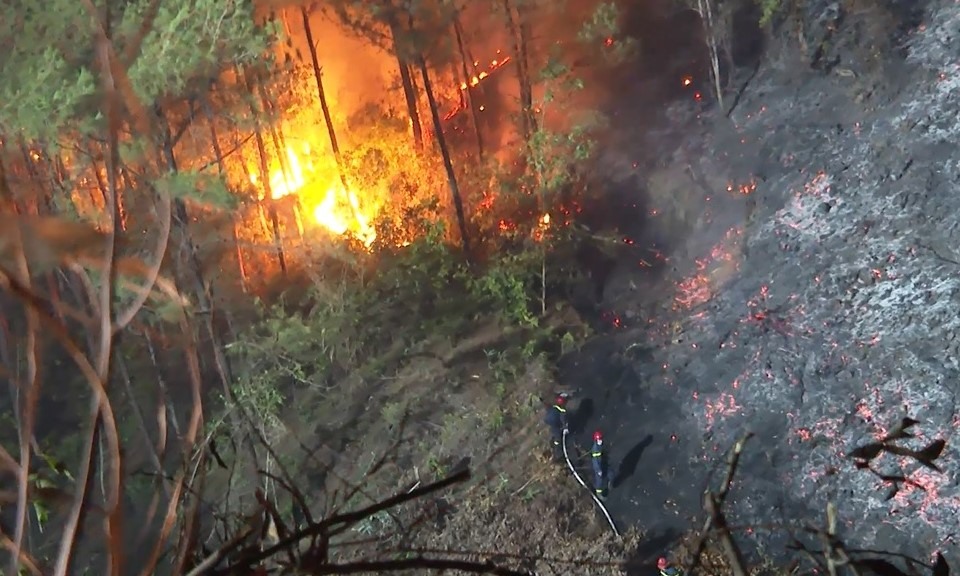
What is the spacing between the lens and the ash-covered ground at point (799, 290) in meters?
8.82

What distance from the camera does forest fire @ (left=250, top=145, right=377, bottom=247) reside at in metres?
14.9

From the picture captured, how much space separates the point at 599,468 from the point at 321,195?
28.5ft

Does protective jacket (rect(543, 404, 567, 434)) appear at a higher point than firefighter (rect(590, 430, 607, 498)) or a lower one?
higher

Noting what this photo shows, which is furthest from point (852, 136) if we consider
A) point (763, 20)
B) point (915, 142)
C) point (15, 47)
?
point (15, 47)

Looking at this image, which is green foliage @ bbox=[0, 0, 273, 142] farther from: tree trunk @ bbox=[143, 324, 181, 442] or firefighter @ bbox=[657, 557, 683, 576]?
firefighter @ bbox=[657, 557, 683, 576]

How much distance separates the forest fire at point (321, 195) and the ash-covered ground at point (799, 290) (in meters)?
4.99

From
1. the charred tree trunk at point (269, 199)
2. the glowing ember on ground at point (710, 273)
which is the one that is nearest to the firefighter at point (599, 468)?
the glowing ember on ground at point (710, 273)

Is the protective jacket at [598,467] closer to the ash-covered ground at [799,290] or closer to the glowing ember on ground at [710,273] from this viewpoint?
the ash-covered ground at [799,290]

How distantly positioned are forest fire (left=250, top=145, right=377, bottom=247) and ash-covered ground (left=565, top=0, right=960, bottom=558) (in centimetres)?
499

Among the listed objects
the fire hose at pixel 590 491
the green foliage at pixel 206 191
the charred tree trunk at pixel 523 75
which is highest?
the charred tree trunk at pixel 523 75

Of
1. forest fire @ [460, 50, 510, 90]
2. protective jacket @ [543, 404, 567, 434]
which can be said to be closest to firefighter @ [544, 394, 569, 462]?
protective jacket @ [543, 404, 567, 434]

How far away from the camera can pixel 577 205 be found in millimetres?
14289

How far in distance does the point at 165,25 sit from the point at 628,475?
761 centimetres

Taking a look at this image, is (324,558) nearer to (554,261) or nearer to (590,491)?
(590,491)
